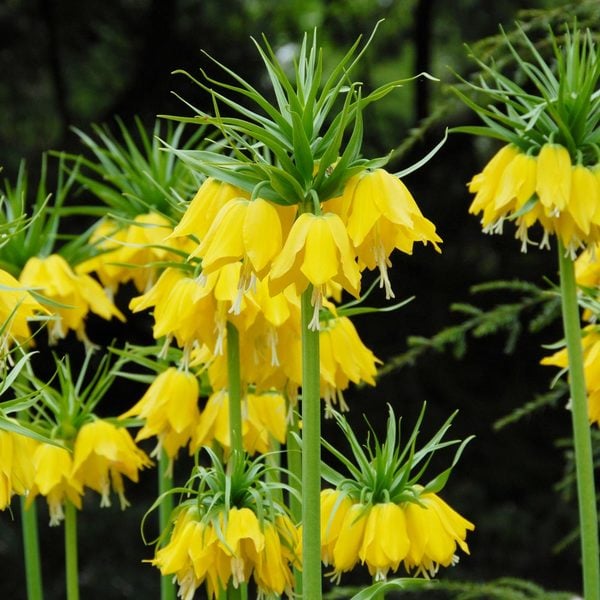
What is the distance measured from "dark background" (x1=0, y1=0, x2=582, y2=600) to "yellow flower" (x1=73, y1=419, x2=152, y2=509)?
8.68ft

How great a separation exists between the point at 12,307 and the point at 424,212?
3.41 m

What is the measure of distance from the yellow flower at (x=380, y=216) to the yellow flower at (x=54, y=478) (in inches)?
31.2

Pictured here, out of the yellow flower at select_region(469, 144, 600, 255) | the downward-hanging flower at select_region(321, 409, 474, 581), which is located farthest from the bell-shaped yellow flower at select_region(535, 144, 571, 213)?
the downward-hanging flower at select_region(321, 409, 474, 581)

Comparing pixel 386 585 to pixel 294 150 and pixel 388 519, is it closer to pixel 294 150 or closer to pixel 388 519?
pixel 388 519

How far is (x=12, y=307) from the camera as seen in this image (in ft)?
5.56

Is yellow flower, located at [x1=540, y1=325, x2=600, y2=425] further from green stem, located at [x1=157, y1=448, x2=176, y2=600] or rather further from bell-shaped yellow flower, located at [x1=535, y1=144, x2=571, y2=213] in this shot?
green stem, located at [x1=157, y1=448, x2=176, y2=600]

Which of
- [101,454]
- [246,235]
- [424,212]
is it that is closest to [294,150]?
[246,235]

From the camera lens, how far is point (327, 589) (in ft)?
14.2

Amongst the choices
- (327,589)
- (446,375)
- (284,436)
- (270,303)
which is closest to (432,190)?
(446,375)

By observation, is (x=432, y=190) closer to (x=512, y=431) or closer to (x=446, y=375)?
(x=446, y=375)

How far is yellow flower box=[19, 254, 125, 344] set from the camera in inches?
92.6

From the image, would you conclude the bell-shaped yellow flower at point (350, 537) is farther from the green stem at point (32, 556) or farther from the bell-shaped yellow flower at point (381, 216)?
the green stem at point (32, 556)

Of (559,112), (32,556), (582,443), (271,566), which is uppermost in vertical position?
(559,112)

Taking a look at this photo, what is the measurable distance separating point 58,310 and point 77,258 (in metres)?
0.12
